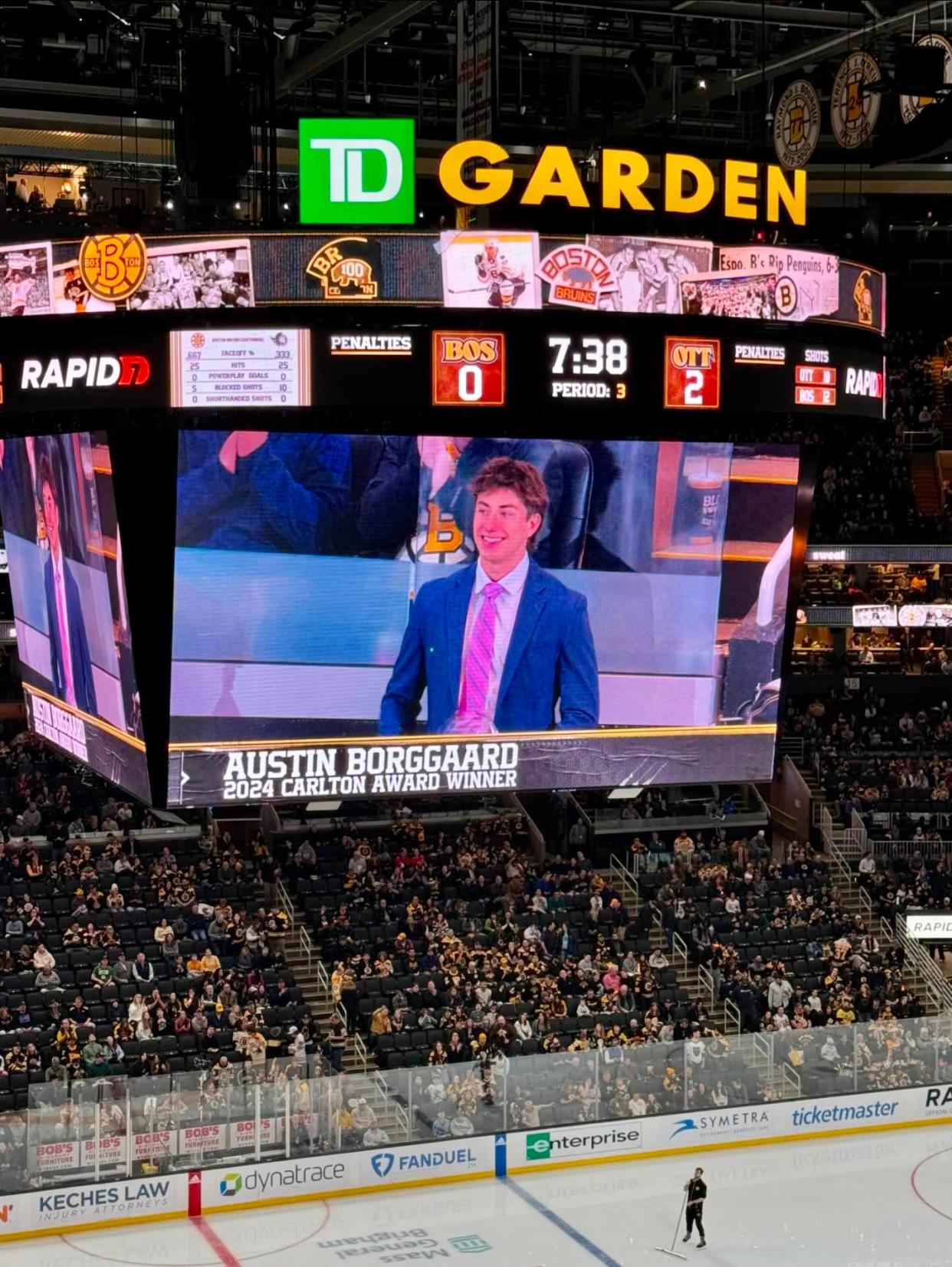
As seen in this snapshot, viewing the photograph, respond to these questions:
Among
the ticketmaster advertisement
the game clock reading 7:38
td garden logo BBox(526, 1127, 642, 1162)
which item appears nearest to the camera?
the game clock reading 7:38

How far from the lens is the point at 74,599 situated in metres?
23.8

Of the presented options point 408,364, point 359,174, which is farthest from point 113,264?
point 408,364

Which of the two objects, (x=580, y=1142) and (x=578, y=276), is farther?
(x=580, y=1142)

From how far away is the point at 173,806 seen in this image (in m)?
22.5

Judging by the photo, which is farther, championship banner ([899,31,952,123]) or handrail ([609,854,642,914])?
handrail ([609,854,642,914])

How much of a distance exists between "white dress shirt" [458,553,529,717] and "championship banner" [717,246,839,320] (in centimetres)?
430

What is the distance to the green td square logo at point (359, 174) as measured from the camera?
69.6 ft

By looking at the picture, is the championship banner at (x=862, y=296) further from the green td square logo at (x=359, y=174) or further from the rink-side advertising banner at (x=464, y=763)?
the green td square logo at (x=359, y=174)

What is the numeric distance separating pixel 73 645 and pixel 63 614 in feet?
1.44

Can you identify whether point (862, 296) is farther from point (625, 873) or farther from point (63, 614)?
point (625, 873)

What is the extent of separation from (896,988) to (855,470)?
1585 cm

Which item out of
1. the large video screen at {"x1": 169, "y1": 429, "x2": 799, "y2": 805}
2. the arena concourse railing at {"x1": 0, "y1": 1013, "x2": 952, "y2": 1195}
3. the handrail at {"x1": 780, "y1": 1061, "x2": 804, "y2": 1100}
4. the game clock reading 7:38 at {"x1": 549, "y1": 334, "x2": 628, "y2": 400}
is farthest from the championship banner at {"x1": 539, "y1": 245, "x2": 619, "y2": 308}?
the handrail at {"x1": 780, "y1": 1061, "x2": 804, "y2": 1100}

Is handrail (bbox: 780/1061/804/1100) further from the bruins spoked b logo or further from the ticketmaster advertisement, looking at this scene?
the bruins spoked b logo

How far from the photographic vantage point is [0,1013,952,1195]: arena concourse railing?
2172 cm
